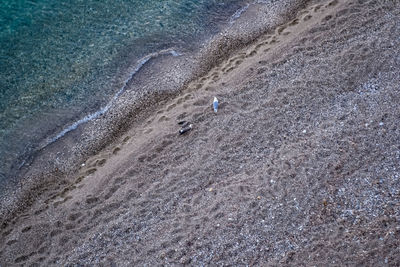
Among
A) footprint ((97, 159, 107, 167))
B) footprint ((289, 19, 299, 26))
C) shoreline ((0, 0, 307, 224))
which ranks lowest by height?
footprint ((289, 19, 299, 26))

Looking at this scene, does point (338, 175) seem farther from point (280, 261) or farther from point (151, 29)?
point (151, 29)

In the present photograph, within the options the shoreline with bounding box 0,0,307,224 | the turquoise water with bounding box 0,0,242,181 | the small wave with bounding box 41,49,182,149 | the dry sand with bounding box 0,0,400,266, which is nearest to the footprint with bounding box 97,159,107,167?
the dry sand with bounding box 0,0,400,266

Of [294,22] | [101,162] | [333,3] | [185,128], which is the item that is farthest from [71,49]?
[333,3]

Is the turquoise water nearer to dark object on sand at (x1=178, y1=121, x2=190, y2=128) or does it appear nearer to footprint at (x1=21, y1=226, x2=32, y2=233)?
footprint at (x1=21, y1=226, x2=32, y2=233)

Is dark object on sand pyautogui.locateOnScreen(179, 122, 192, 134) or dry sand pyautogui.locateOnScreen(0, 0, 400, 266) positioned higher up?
dark object on sand pyautogui.locateOnScreen(179, 122, 192, 134)

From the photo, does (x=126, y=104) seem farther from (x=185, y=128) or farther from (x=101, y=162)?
(x=185, y=128)

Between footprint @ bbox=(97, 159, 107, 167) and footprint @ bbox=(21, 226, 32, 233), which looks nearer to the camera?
footprint @ bbox=(21, 226, 32, 233)

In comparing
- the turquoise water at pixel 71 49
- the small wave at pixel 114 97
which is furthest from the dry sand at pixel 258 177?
the turquoise water at pixel 71 49
